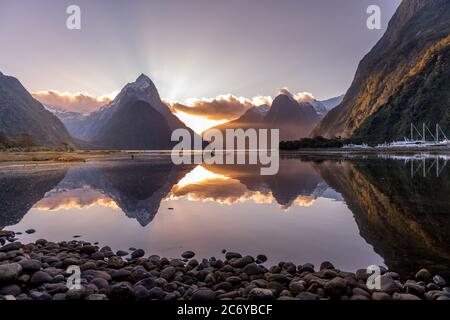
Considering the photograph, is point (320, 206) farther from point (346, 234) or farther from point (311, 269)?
point (311, 269)

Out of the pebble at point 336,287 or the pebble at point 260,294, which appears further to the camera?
the pebble at point 336,287

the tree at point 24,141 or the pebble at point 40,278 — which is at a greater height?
the tree at point 24,141

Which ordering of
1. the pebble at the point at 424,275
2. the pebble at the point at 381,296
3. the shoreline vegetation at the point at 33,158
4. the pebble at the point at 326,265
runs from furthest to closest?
the shoreline vegetation at the point at 33,158 → the pebble at the point at 326,265 → the pebble at the point at 424,275 → the pebble at the point at 381,296

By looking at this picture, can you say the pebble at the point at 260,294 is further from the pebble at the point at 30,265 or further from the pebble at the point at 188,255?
the pebble at the point at 30,265

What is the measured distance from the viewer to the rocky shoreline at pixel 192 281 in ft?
29.6

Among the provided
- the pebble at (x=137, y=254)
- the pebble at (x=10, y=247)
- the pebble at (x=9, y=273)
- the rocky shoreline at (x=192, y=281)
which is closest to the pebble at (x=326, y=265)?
the rocky shoreline at (x=192, y=281)

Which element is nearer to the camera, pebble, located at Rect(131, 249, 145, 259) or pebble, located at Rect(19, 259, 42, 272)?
pebble, located at Rect(19, 259, 42, 272)

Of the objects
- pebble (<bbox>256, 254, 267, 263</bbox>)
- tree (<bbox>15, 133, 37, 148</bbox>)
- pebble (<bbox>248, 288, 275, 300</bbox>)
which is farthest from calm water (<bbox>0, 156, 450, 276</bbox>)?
tree (<bbox>15, 133, 37, 148</bbox>)

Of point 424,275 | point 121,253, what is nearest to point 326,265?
point 424,275

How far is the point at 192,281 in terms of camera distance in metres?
10.6

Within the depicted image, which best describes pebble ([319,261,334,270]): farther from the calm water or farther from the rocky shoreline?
the calm water

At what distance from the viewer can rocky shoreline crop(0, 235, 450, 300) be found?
9031mm

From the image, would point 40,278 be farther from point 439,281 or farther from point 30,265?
point 439,281
